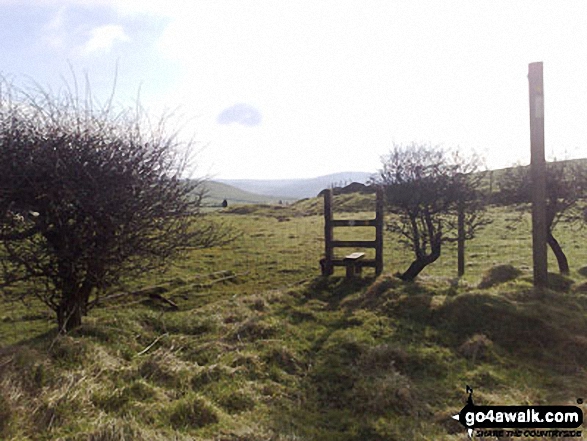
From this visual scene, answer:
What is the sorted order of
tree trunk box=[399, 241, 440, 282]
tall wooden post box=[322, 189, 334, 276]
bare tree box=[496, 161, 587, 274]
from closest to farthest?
1. tree trunk box=[399, 241, 440, 282]
2. bare tree box=[496, 161, 587, 274]
3. tall wooden post box=[322, 189, 334, 276]

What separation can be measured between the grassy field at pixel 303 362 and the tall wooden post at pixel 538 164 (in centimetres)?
54

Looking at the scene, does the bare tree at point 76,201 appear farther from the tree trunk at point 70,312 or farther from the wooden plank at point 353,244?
the wooden plank at point 353,244

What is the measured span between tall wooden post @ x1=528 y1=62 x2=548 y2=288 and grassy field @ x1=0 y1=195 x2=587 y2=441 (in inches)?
21.2

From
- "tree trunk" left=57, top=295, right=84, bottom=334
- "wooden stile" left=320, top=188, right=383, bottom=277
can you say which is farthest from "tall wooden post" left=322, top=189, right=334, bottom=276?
"tree trunk" left=57, top=295, right=84, bottom=334

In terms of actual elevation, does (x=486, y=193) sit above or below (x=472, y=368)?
above

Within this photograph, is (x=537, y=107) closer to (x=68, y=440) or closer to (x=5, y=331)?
(x=68, y=440)

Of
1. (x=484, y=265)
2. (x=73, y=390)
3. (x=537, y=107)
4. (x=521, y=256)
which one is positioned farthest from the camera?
(x=521, y=256)

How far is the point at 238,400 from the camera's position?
176 inches

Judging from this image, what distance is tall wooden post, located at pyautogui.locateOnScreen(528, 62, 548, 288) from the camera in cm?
811

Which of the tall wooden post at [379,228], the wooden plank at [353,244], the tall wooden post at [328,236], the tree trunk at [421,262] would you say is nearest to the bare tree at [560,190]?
the tree trunk at [421,262]

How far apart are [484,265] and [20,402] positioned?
12400 mm

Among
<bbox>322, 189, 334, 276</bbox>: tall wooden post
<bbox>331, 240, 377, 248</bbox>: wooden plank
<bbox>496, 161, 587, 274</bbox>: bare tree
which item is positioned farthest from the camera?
<bbox>322, 189, 334, 276</bbox>: tall wooden post

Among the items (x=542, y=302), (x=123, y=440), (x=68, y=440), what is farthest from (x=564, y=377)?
(x=68, y=440)

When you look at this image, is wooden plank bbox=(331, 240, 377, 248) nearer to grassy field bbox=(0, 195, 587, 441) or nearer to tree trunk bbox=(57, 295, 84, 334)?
grassy field bbox=(0, 195, 587, 441)
